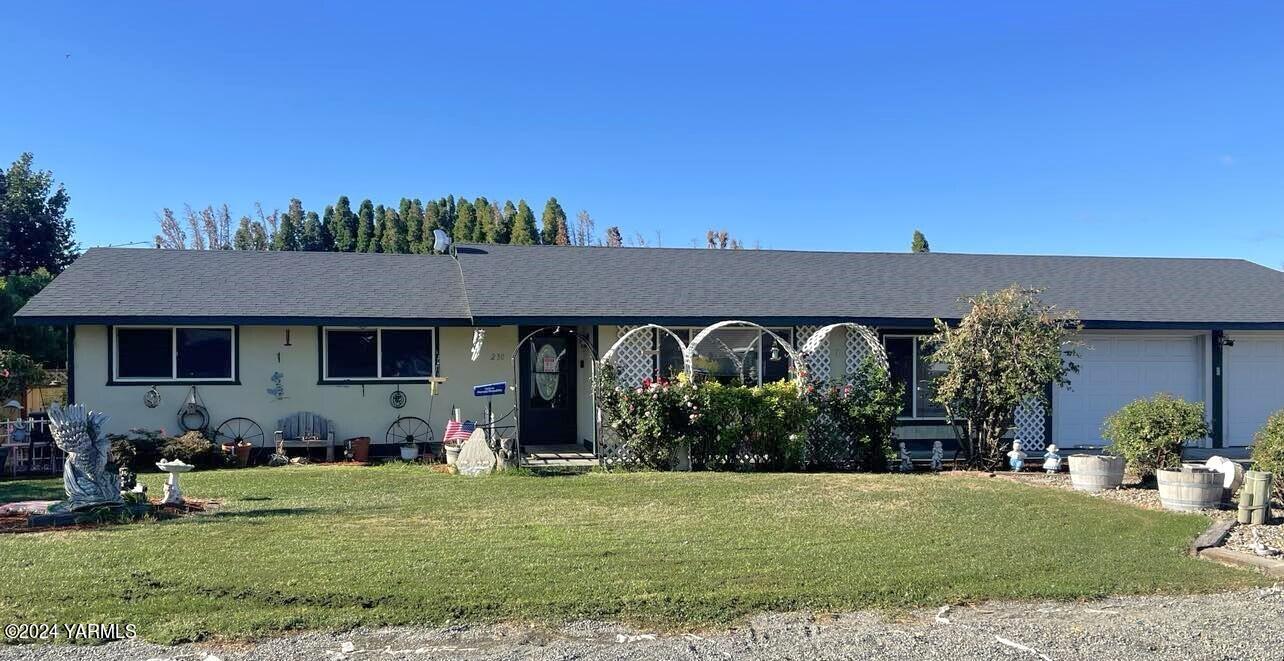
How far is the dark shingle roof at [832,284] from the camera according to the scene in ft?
47.9

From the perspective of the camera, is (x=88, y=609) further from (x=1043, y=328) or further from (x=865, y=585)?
(x=1043, y=328)

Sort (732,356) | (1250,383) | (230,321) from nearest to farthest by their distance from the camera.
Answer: (230,321)
(732,356)
(1250,383)

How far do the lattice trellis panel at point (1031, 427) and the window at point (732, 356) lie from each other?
3803 millimetres

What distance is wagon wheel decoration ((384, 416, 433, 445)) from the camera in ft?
48.1

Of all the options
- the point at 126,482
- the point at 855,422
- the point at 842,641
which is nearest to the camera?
the point at 842,641

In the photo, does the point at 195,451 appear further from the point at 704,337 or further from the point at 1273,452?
the point at 1273,452

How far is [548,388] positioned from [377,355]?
2.76 meters

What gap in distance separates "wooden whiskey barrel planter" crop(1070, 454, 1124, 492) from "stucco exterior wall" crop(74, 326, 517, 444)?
8.24 meters

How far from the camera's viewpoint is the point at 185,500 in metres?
9.90

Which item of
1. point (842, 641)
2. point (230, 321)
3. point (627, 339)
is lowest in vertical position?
point (842, 641)

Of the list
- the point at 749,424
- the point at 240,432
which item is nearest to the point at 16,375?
the point at 240,432

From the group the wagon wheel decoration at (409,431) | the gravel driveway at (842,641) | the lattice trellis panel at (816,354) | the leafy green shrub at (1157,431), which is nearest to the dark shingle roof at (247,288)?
the wagon wheel decoration at (409,431)

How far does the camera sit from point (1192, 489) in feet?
33.1

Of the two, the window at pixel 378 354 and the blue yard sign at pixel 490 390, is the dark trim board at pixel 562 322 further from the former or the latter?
the blue yard sign at pixel 490 390
